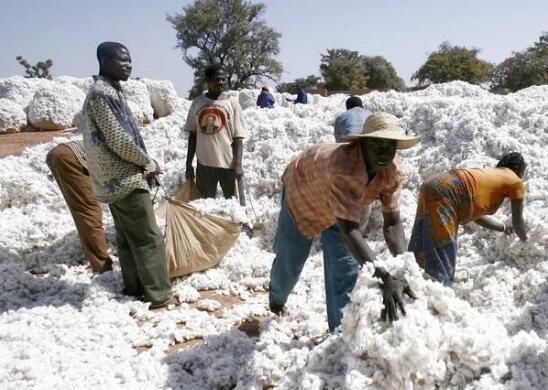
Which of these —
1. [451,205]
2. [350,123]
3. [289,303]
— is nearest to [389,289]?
[451,205]

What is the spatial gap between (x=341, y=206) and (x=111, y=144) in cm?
166

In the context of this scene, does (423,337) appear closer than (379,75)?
Yes

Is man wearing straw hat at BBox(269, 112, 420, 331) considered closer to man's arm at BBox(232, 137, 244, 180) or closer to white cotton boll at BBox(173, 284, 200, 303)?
white cotton boll at BBox(173, 284, 200, 303)

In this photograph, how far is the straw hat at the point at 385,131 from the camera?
2.05 m

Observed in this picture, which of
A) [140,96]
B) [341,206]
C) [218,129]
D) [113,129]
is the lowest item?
[341,206]

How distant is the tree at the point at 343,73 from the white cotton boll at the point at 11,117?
2179 cm

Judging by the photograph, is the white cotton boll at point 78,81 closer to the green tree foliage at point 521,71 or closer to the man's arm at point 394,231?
the man's arm at point 394,231

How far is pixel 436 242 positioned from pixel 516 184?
1.92 feet

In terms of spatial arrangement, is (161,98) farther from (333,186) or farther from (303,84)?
(303,84)

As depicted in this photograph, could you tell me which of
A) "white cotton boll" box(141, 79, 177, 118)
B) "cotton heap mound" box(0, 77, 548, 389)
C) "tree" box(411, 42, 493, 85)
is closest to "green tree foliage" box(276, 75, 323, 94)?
"tree" box(411, 42, 493, 85)

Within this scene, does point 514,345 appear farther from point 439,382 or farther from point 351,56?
point 351,56

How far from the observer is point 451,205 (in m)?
3.01

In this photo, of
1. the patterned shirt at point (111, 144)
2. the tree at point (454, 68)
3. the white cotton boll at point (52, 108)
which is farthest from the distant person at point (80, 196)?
the tree at point (454, 68)

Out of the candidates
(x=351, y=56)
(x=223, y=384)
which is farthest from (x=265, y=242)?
(x=351, y=56)
